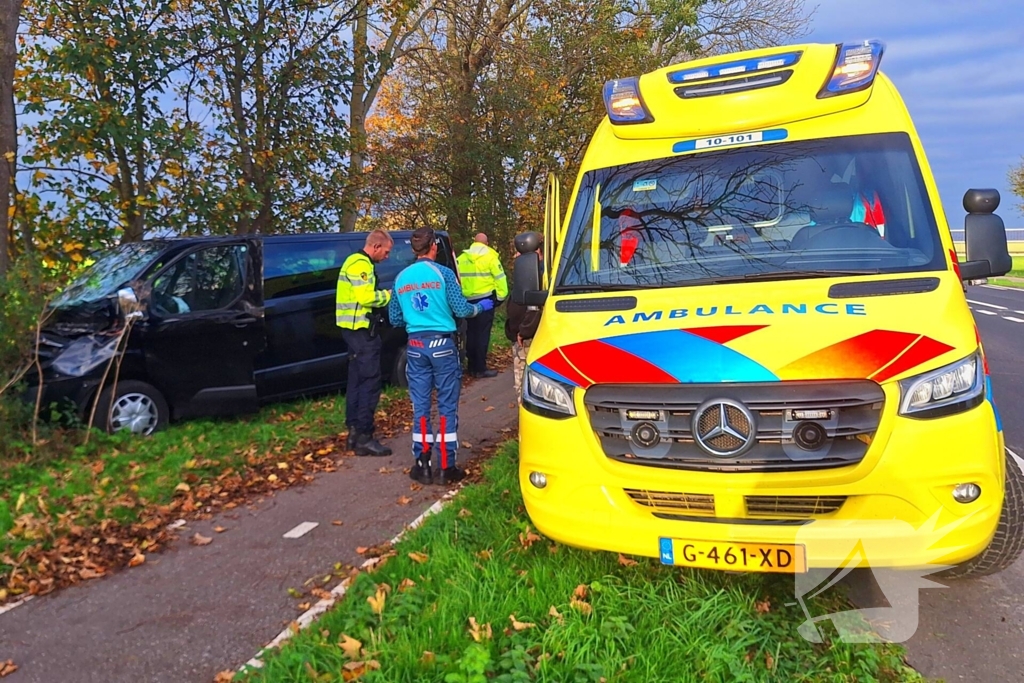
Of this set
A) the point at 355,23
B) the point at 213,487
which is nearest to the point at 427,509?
the point at 213,487

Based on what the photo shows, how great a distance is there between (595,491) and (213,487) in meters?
3.74

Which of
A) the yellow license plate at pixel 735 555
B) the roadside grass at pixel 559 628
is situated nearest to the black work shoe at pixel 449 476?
the roadside grass at pixel 559 628

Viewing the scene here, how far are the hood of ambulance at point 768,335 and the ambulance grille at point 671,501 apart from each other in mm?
486

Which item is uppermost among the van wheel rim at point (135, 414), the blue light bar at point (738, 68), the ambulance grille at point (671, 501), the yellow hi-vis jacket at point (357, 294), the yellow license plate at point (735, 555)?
the blue light bar at point (738, 68)

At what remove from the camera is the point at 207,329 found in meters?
7.71

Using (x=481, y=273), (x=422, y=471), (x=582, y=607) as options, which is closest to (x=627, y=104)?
(x=582, y=607)

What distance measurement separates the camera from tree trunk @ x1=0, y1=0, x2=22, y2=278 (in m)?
7.48

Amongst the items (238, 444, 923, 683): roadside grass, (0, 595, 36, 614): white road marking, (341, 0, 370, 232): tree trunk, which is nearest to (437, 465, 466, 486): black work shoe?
(238, 444, 923, 683): roadside grass

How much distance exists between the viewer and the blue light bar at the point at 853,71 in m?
4.33

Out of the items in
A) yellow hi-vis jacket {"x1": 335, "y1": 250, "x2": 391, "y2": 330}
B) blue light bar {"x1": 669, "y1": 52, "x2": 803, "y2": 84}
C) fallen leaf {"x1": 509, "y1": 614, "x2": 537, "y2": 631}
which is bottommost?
fallen leaf {"x1": 509, "y1": 614, "x2": 537, "y2": 631}

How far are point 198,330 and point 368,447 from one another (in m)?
2.10

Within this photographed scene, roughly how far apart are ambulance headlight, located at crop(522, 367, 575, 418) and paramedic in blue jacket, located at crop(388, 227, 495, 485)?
2.06 metres

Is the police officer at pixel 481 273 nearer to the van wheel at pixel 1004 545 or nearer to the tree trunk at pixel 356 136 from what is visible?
the tree trunk at pixel 356 136

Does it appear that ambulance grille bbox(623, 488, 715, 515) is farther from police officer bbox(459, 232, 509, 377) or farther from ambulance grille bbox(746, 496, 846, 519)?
police officer bbox(459, 232, 509, 377)
